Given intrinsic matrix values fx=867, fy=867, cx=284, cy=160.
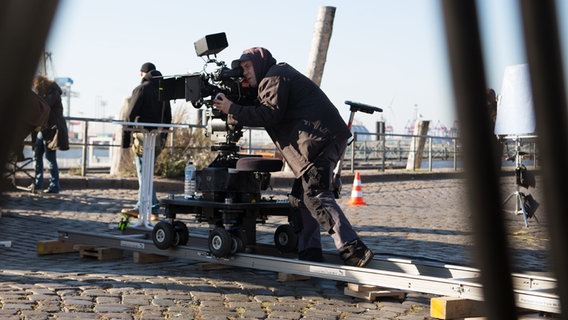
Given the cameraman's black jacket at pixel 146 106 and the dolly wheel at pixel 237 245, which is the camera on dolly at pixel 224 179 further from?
the cameraman's black jacket at pixel 146 106

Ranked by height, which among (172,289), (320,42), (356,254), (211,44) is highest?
(320,42)

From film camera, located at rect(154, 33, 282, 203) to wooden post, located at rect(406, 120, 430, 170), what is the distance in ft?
58.8

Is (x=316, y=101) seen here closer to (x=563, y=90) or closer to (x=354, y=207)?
(x=563, y=90)

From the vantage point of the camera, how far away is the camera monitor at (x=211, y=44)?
6.46m

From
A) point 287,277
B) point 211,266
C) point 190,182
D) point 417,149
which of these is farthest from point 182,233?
point 417,149

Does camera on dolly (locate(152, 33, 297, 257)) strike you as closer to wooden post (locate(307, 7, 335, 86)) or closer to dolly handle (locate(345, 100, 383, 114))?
dolly handle (locate(345, 100, 383, 114))

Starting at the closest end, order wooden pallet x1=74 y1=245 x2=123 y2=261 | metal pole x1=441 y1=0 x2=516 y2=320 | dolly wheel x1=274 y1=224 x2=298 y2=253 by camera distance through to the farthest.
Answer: metal pole x1=441 y1=0 x2=516 y2=320 < dolly wheel x1=274 y1=224 x2=298 y2=253 < wooden pallet x1=74 y1=245 x2=123 y2=261

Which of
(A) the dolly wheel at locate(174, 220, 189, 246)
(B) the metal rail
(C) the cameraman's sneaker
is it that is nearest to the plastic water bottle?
(B) the metal rail

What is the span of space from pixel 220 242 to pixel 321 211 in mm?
758

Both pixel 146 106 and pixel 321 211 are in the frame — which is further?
pixel 146 106

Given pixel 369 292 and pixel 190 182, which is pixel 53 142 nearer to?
pixel 190 182

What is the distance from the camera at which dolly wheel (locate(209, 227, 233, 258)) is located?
604 centimetres

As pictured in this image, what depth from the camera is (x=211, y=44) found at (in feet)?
21.3

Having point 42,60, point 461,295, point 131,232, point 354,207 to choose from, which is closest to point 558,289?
point 42,60
